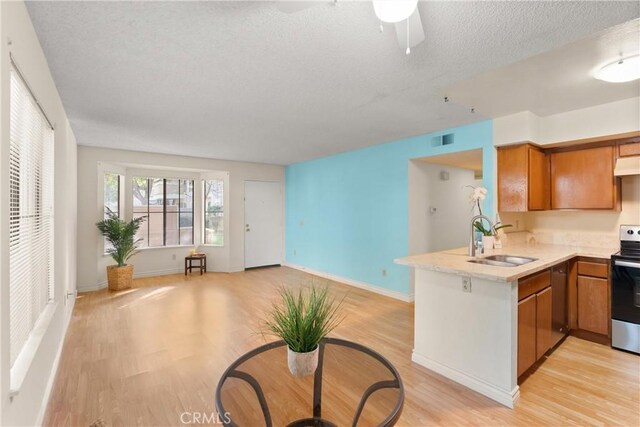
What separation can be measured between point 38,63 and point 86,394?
2298 mm

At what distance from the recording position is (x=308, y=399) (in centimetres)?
185

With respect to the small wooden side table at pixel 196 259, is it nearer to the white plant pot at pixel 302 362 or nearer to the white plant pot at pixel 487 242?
the white plant pot at pixel 487 242

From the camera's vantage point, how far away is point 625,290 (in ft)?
8.86

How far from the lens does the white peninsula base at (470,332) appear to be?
206 cm

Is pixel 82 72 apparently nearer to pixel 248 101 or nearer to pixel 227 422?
pixel 248 101

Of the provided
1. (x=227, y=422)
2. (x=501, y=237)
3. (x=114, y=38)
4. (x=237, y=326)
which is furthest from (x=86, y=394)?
(x=501, y=237)

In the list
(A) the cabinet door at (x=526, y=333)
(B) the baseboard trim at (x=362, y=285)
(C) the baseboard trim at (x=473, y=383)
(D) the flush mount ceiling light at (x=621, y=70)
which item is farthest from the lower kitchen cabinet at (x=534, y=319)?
(B) the baseboard trim at (x=362, y=285)

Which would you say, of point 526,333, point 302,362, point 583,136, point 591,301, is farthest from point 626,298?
point 302,362

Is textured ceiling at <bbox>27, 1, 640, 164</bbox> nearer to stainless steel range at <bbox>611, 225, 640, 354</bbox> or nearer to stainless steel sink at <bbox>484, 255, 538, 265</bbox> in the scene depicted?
stainless steel sink at <bbox>484, 255, 538, 265</bbox>

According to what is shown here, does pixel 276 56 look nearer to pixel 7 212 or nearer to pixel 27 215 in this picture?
pixel 7 212

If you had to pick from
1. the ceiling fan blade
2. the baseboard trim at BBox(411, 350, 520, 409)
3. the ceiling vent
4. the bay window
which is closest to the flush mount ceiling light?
the ceiling vent

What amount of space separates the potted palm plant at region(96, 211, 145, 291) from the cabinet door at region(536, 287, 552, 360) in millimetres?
5686

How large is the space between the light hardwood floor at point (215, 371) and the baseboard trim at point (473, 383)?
0.16ft

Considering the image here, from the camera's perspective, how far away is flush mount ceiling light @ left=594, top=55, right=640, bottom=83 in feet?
6.98
